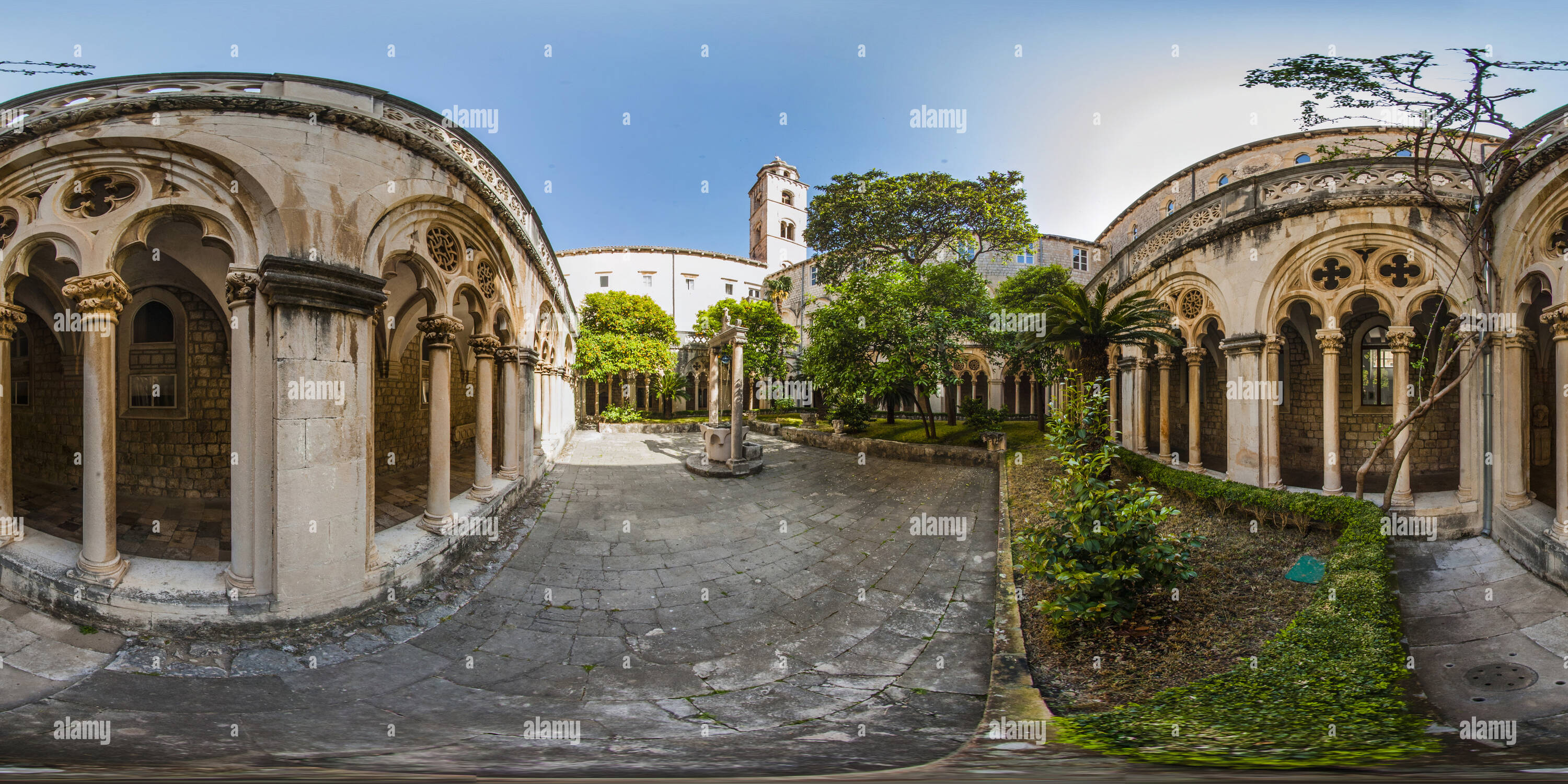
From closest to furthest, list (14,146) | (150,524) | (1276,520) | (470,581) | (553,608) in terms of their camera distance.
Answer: (14,146) < (553,608) < (470,581) < (150,524) < (1276,520)

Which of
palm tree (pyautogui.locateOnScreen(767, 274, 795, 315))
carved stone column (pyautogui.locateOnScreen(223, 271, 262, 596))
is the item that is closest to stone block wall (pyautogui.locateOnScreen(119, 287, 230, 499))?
carved stone column (pyautogui.locateOnScreen(223, 271, 262, 596))

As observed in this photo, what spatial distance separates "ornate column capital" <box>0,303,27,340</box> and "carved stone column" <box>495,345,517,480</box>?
4603mm

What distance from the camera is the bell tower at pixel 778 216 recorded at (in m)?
49.2

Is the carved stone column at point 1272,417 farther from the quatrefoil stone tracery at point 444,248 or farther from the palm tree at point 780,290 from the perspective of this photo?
the palm tree at point 780,290

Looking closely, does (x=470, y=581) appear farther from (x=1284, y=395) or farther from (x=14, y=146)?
(x=1284, y=395)

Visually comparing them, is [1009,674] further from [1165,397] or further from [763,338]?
[763,338]

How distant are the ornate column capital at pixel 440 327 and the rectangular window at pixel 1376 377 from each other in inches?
650

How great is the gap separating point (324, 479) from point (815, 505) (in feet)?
22.3

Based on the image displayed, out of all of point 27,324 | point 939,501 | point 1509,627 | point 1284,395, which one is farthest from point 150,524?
point 1284,395

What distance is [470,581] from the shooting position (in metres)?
6.34

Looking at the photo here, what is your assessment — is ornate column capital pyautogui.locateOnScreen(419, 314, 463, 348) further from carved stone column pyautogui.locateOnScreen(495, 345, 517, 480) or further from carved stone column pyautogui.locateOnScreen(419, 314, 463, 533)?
carved stone column pyautogui.locateOnScreen(495, 345, 517, 480)

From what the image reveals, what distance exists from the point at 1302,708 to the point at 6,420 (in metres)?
10.9

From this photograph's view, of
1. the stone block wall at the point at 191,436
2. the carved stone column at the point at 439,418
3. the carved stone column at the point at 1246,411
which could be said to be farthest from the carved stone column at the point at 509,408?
the carved stone column at the point at 1246,411

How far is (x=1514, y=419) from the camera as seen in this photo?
7.00 m
